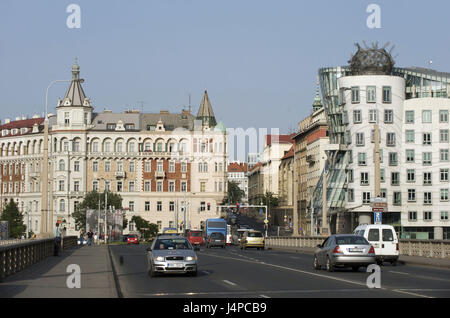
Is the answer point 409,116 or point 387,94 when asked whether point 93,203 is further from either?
point 409,116

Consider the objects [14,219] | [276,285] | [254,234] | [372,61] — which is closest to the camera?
[276,285]

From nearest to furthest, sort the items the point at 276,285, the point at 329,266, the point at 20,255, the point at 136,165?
the point at 276,285
the point at 20,255
the point at 329,266
the point at 136,165

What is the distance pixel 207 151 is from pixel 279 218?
2972 cm

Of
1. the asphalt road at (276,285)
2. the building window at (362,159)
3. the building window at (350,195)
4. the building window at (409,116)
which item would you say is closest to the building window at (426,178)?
the building window at (409,116)

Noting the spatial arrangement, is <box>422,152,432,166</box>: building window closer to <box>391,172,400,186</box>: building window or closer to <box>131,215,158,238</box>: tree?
<box>391,172,400,186</box>: building window

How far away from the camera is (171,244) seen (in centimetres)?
2905

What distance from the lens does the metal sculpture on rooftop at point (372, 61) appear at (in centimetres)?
10731

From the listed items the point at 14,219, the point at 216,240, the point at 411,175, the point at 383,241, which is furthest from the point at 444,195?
the point at 383,241

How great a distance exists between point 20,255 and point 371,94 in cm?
8244

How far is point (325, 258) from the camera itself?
32.3m

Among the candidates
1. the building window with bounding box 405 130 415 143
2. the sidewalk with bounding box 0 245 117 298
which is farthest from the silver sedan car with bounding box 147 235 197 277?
the building window with bounding box 405 130 415 143
